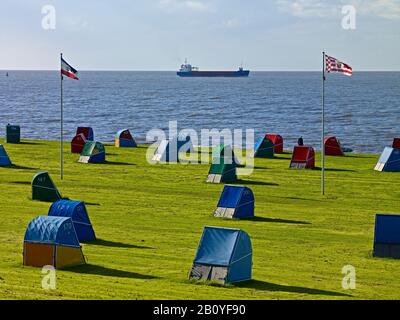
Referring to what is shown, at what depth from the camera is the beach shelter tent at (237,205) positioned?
141 feet

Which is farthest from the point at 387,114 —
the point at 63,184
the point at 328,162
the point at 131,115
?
the point at 63,184

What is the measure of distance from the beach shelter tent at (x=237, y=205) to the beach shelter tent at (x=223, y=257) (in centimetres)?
1225

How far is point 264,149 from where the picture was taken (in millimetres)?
70875

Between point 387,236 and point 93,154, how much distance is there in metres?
33.2

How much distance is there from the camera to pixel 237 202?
42969mm

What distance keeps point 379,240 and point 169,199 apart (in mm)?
16130

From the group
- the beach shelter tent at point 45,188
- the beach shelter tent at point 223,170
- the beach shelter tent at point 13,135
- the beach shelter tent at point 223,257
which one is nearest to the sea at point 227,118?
the beach shelter tent at point 13,135

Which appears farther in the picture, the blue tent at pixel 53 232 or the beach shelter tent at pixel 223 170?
the beach shelter tent at pixel 223 170

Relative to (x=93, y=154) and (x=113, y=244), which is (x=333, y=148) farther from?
(x=113, y=244)

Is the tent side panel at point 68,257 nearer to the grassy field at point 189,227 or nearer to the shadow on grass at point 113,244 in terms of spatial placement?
the grassy field at point 189,227

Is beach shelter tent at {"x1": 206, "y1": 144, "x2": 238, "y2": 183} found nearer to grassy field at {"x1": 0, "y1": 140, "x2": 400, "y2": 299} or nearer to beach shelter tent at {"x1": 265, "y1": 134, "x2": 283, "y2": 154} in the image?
grassy field at {"x1": 0, "y1": 140, "x2": 400, "y2": 299}

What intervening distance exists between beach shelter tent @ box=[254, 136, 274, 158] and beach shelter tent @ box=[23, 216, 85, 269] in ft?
129
